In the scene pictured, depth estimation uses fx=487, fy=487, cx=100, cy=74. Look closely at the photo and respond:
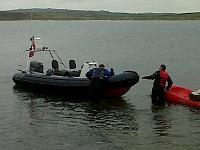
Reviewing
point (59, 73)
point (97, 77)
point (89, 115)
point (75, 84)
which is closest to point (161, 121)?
point (89, 115)

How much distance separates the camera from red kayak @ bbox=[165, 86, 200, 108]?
18.7 m

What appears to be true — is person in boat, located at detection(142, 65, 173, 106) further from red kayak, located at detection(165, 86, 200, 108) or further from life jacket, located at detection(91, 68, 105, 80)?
life jacket, located at detection(91, 68, 105, 80)

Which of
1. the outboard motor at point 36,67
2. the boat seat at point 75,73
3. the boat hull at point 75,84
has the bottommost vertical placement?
the boat hull at point 75,84

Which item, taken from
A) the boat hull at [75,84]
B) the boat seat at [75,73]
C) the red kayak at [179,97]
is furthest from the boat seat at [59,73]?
the red kayak at [179,97]

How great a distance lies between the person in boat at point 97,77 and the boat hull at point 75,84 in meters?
0.24

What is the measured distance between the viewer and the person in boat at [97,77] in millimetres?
19734

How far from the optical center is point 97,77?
19.7m

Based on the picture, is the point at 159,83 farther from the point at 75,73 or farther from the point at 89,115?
the point at 75,73

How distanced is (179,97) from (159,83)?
3.22ft

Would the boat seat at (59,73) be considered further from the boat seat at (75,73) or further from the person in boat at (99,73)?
the person in boat at (99,73)

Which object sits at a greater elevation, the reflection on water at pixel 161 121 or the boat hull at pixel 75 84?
the boat hull at pixel 75 84

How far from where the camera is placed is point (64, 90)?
21.5 meters

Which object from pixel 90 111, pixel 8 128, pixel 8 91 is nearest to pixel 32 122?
pixel 8 128

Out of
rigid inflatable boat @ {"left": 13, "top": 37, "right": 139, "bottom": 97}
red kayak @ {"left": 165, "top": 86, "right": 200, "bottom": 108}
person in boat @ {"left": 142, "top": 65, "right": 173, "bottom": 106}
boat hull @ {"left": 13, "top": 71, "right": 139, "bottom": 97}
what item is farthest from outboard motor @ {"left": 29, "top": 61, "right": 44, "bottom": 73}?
red kayak @ {"left": 165, "top": 86, "right": 200, "bottom": 108}
